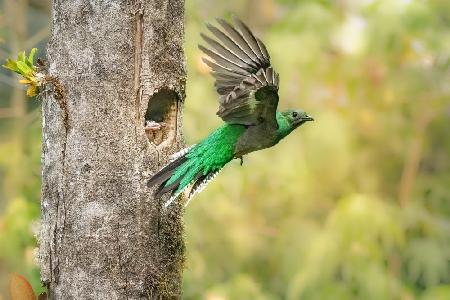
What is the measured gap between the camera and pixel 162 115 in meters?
2.74

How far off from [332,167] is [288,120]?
218cm

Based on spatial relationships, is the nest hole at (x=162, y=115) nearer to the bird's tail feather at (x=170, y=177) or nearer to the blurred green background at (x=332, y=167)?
the bird's tail feather at (x=170, y=177)

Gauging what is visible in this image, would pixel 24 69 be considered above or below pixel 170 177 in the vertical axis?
above

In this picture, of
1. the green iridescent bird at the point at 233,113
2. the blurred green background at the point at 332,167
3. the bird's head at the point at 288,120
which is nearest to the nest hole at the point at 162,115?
the green iridescent bird at the point at 233,113

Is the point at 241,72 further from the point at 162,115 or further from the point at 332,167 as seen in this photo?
the point at 332,167

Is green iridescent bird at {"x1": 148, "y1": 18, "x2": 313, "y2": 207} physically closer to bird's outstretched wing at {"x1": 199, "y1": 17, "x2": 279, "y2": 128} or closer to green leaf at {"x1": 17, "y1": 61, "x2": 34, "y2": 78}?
bird's outstretched wing at {"x1": 199, "y1": 17, "x2": 279, "y2": 128}

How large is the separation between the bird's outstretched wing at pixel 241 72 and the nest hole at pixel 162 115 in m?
0.24

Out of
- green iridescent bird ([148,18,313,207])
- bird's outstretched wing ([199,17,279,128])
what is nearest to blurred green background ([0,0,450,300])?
green iridescent bird ([148,18,313,207])

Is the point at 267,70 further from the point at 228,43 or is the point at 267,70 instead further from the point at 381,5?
the point at 381,5

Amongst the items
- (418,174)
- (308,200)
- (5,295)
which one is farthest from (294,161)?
(5,295)

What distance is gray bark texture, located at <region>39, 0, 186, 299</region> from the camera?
8.27ft

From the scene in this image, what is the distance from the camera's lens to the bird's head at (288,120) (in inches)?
→ 108

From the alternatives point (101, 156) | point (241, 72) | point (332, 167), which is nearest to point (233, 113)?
point (241, 72)

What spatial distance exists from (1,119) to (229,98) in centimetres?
348
